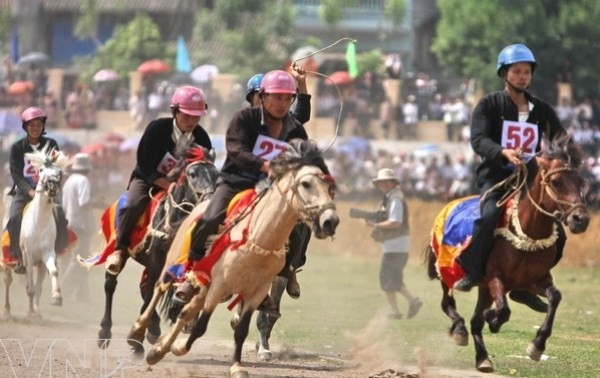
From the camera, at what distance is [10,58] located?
158ft

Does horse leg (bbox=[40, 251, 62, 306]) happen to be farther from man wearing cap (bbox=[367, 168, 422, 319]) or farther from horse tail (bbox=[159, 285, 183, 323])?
man wearing cap (bbox=[367, 168, 422, 319])

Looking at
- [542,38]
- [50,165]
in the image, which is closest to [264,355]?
[50,165]

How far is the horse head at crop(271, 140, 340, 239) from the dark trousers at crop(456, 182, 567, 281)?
7.77ft

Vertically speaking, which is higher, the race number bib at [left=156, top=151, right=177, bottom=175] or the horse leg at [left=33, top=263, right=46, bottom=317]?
the race number bib at [left=156, top=151, right=177, bottom=175]

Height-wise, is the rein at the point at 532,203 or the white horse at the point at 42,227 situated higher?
the rein at the point at 532,203

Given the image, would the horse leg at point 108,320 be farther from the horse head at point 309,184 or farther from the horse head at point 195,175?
the horse head at point 309,184

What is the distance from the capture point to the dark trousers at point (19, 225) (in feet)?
63.7

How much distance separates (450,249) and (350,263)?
16973 mm

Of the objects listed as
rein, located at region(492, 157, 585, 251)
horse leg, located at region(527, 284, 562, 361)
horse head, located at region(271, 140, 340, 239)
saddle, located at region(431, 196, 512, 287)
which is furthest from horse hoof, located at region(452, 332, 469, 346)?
horse head, located at region(271, 140, 340, 239)

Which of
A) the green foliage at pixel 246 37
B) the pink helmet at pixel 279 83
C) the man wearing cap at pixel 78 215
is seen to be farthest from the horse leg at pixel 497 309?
the green foliage at pixel 246 37

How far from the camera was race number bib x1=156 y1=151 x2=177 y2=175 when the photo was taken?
1493 cm

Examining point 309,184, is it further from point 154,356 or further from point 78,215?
point 78,215

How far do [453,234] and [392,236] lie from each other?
25.4 ft

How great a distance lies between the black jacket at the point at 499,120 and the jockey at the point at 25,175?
21.8 ft
